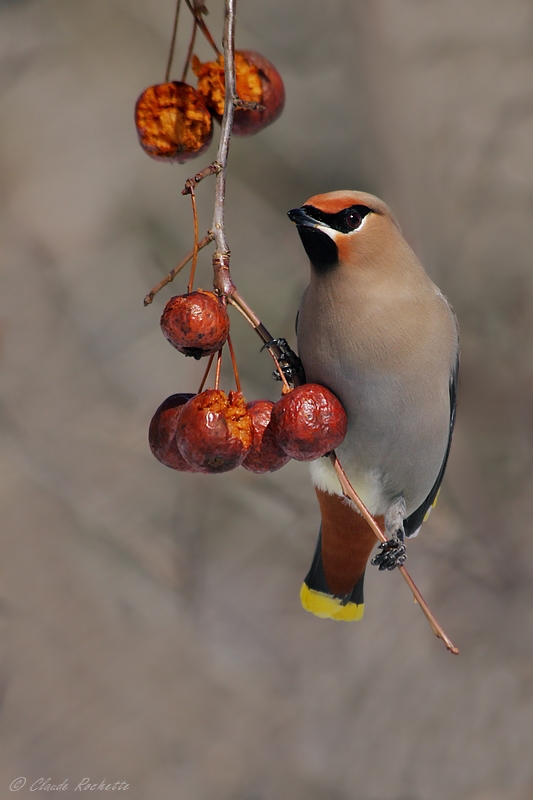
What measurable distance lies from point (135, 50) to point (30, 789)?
3047mm

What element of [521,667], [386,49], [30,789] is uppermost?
[386,49]

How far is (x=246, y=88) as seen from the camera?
164 centimetres

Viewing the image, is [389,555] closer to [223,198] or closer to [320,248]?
[320,248]

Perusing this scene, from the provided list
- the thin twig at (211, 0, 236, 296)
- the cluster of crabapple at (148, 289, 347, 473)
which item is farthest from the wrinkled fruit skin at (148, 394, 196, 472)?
the thin twig at (211, 0, 236, 296)

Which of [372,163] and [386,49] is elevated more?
[386,49]

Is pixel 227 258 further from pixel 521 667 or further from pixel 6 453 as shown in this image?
pixel 521 667

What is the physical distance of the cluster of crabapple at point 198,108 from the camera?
1587 millimetres

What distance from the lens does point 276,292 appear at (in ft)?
11.0

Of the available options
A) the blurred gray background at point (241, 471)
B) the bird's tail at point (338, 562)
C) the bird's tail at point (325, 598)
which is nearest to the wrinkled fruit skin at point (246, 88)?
the bird's tail at point (338, 562)

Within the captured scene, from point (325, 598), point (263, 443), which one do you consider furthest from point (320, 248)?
point (325, 598)

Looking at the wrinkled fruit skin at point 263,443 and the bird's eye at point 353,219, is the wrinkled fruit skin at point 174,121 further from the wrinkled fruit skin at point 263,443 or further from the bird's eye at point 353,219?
the wrinkled fruit skin at point 263,443

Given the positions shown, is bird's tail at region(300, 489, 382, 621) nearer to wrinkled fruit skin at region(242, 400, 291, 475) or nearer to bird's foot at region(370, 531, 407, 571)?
bird's foot at region(370, 531, 407, 571)

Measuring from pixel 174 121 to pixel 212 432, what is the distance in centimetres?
69

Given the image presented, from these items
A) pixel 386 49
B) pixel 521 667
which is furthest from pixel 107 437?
pixel 521 667
